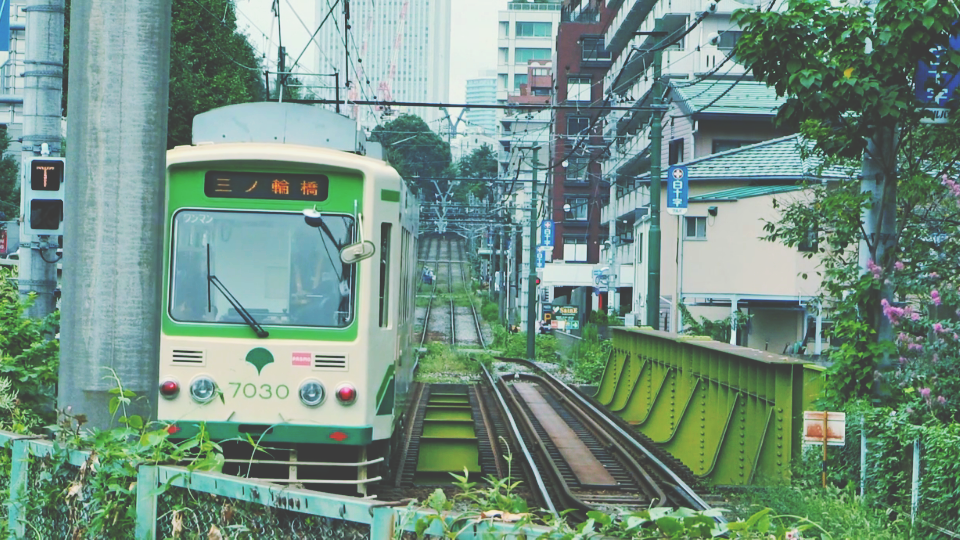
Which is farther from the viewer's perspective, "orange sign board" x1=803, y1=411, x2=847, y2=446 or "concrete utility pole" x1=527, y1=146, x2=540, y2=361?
"concrete utility pole" x1=527, y1=146, x2=540, y2=361

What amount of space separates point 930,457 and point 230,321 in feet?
17.4

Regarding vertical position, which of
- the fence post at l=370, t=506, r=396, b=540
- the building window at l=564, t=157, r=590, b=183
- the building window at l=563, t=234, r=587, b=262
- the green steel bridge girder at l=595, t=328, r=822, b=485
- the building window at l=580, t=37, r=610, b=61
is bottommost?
the green steel bridge girder at l=595, t=328, r=822, b=485

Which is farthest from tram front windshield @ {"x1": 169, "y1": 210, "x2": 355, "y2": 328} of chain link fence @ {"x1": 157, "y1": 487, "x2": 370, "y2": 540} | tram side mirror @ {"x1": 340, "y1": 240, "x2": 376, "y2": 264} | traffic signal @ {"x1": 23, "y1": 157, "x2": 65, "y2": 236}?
chain link fence @ {"x1": 157, "y1": 487, "x2": 370, "y2": 540}

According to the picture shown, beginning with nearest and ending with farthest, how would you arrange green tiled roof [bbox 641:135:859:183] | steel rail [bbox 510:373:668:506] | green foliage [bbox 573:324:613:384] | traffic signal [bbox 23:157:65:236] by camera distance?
traffic signal [bbox 23:157:65:236] → steel rail [bbox 510:373:668:506] → green foliage [bbox 573:324:613:384] → green tiled roof [bbox 641:135:859:183]

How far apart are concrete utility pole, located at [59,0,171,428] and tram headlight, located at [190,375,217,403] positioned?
4641 millimetres

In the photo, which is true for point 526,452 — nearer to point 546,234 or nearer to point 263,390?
point 263,390

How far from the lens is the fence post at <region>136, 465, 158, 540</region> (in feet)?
14.5

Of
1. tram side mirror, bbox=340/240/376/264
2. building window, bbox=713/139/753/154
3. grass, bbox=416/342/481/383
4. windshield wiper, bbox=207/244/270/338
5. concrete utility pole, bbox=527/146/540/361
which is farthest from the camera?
building window, bbox=713/139/753/154

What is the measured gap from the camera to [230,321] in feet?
31.5

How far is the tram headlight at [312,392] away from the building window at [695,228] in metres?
30.8

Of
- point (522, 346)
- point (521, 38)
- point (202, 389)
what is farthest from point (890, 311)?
point (521, 38)

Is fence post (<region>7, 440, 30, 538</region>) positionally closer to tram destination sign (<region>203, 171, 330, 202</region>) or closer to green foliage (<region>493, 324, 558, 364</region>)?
tram destination sign (<region>203, 171, 330, 202</region>)

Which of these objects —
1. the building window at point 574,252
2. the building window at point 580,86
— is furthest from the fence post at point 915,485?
the building window at point 580,86

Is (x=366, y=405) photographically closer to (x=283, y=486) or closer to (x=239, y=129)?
(x=239, y=129)
